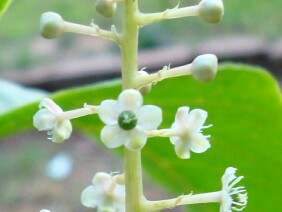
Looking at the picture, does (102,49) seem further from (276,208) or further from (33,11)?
(276,208)

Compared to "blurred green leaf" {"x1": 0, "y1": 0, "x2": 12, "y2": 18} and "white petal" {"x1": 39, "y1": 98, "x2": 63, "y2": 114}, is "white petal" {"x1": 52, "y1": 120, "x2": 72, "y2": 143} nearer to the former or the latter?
"white petal" {"x1": 39, "y1": 98, "x2": 63, "y2": 114}

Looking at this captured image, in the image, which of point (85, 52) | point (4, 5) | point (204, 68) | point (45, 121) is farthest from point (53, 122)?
point (85, 52)

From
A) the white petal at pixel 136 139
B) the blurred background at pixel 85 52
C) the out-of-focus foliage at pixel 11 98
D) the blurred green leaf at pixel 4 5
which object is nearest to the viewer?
the white petal at pixel 136 139

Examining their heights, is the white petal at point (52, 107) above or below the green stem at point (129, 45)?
below

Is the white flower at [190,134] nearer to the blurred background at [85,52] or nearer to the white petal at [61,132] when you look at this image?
the white petal at [61,132]

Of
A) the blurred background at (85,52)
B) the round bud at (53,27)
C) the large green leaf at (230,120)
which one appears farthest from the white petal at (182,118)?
the blurred background at (85,52)

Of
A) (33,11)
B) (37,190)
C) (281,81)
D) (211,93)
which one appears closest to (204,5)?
(211,93)
